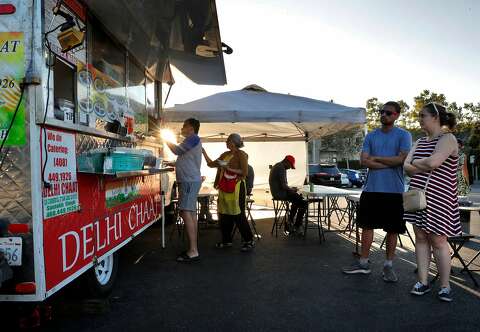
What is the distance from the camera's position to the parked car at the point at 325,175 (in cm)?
2191

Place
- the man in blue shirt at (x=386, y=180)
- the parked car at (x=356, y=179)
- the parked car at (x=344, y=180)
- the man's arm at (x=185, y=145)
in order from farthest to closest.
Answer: the parked car at (x=356, y=179), the parked car at (x=344, y=180), the man's arm at (x=185, y=145), the man in blue shirt at (x=386, y=180)

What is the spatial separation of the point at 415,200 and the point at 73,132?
2.95 meters

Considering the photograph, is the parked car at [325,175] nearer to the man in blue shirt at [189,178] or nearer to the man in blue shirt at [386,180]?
the man in blue shirt at [189,178]

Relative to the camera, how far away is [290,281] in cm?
442

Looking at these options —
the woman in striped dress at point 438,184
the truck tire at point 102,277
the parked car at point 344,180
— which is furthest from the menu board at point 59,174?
the parked car at point 344,180

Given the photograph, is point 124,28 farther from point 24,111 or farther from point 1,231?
point 1,231

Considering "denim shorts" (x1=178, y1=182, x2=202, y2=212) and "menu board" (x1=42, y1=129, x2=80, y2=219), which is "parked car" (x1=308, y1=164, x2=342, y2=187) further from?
"menu board" (x1=42, y1=129, x2=80, y2=219)

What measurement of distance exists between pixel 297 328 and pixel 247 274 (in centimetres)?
154

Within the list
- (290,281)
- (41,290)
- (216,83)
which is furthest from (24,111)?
(216,83)

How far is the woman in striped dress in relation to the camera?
3641mm

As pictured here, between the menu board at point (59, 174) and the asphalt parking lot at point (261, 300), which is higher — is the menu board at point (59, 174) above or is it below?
above

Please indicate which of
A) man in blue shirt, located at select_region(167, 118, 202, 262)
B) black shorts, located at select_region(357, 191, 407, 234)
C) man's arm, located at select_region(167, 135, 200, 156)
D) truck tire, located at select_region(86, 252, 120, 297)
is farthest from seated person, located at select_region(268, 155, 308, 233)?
truck tire, located at select_region(86, 252, 120, 297)

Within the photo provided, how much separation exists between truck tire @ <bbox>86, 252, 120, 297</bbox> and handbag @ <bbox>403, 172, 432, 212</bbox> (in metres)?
2.80

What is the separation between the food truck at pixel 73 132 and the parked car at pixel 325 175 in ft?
57.6
